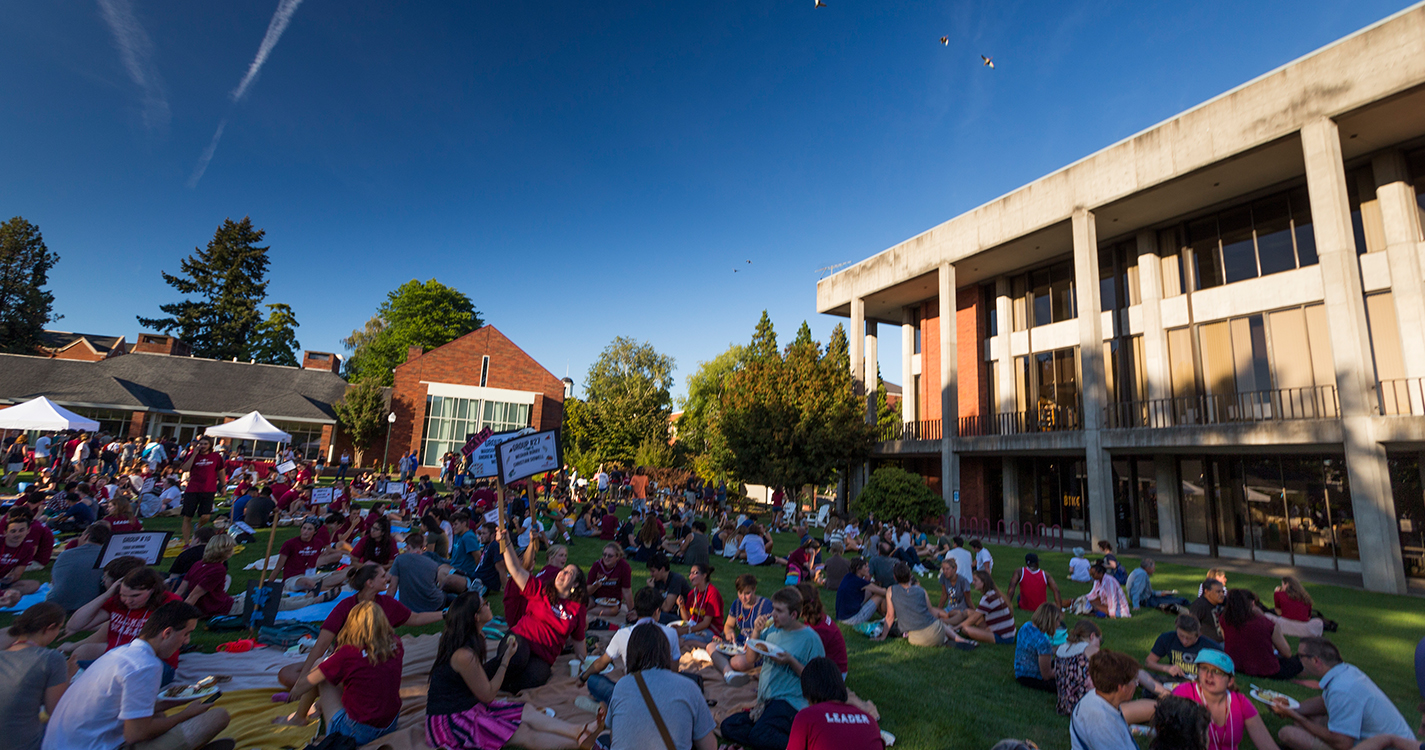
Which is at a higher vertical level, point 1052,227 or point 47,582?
point 1052,227

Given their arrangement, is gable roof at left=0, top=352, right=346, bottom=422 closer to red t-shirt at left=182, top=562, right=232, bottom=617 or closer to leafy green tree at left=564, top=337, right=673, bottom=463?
leafy green tree at left=564, top=337, right=673, bottom=463

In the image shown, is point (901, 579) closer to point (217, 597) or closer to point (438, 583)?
point (438, 583)

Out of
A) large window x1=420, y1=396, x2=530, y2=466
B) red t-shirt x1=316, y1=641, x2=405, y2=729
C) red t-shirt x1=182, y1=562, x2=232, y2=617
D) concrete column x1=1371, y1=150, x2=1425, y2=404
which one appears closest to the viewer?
red t-shirt x1=316, y1=641, x2=405, y2=729

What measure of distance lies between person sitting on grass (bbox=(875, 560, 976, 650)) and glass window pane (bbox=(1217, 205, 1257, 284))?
746 inches

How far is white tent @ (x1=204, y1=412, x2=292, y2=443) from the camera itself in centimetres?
2106

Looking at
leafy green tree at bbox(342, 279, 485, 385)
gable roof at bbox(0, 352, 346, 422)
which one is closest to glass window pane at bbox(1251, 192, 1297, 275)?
gable roof at bbox(0, 352, 346, 422)

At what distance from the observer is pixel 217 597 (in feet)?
24.2

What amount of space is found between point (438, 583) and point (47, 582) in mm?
6055

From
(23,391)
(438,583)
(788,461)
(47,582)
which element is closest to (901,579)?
(438,583)

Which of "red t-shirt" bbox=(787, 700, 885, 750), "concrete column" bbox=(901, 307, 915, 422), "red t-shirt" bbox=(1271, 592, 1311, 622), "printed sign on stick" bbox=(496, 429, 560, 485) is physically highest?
"concrete column" bbox=(901, 307, 915, 422)

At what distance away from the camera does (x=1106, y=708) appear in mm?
3992

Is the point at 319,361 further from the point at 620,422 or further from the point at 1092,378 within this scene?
the point at 1092,378

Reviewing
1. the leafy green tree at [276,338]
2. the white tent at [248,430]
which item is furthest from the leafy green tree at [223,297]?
the white tent at [248,430]

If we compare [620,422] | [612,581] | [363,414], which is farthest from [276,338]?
[612,581]
